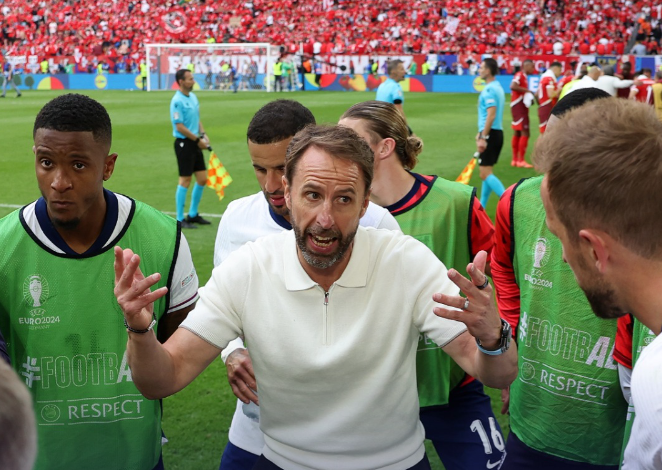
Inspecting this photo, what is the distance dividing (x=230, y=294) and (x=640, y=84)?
63.3 ft

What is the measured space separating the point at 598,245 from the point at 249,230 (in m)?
1.81

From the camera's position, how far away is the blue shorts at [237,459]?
3.15m

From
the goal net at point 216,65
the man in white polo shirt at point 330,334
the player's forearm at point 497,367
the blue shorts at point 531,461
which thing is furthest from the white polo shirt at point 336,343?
the goal net at point 216,65

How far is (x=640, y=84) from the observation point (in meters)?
19.4

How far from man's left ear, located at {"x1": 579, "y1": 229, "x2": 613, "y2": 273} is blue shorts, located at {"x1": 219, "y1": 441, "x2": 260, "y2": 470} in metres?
1.79

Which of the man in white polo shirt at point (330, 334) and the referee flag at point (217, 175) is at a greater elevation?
the man in white polo shirt at point (330, 334)

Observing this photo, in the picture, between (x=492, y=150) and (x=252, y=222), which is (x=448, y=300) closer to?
(x=252, y=222)

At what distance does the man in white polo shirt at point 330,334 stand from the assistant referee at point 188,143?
7.84 meters

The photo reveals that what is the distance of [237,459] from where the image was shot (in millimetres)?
3195

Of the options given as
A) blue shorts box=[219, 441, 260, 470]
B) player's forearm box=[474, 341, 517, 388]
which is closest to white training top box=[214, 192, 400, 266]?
blue shorts box=[219, 441, 260, 470]

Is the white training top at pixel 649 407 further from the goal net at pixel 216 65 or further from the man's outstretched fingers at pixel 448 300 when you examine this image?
the goal net at pixel 216 65

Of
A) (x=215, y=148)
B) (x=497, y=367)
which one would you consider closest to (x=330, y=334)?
(x=497, y=367)

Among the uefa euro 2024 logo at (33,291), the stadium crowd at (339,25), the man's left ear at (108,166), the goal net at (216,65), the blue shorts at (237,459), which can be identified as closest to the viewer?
the uefa euro 2024 logo at (33,291)

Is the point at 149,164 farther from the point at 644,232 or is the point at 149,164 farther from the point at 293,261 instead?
the point at 644,232
